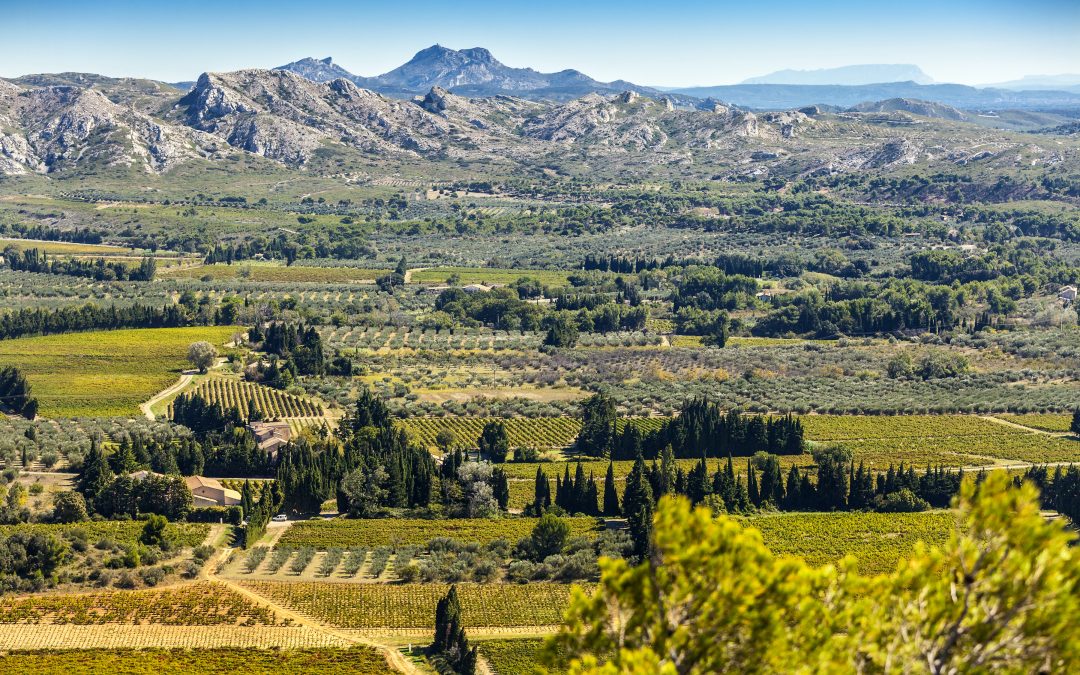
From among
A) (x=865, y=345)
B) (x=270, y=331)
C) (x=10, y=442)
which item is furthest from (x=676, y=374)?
(x=10, y=442)

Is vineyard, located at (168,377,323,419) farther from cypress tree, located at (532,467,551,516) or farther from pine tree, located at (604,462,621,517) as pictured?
pine tree, located at (604,462,621,517)

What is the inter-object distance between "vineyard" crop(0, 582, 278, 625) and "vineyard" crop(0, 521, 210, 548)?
7629mm

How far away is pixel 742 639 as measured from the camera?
705 inches

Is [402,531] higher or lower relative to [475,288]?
lower

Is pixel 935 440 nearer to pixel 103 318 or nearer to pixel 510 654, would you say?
pixel 510 654

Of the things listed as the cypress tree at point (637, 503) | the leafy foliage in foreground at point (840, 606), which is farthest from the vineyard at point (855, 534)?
the leafy foliage in foreground at point (840, 606)

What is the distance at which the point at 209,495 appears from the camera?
77125mm

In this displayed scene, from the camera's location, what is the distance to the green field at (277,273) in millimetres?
179500

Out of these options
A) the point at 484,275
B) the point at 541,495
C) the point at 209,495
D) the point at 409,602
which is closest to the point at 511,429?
the point at 541,495

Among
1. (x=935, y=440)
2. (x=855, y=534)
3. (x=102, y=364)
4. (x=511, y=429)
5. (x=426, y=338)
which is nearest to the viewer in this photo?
(x=855, y=534)

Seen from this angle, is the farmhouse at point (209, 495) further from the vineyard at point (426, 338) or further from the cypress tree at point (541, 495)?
the vineyard at point (426, 338)

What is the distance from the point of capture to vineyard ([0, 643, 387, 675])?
5106 centimetres

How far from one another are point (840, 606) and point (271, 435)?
7817 centimetres

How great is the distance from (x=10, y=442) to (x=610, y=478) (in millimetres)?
44876
